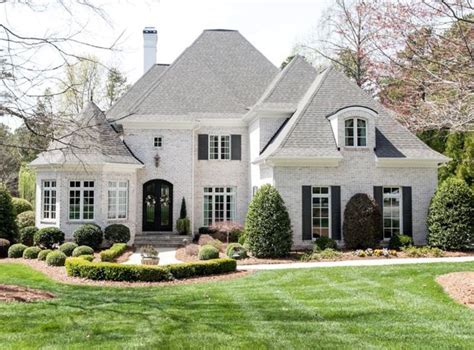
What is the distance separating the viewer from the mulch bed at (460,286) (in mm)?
9164

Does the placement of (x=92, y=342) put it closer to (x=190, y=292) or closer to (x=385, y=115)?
(x=190, y=292)

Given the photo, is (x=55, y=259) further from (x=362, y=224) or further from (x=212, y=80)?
(x=212, y=80)

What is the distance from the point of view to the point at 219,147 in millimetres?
23953

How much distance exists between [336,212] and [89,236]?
9.87m

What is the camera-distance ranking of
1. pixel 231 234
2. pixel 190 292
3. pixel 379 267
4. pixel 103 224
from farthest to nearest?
pixel 231 234 < pixel 103 224 < pixel 379 267 < pixel 190 292

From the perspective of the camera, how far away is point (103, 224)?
65.0ft

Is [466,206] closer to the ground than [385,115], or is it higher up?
closer to the ground

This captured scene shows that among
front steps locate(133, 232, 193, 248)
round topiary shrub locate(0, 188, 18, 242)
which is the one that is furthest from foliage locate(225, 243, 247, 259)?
round topiary shrub locate(0, 188, 18, 242)

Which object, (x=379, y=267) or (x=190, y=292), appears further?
(x=379, y=267)

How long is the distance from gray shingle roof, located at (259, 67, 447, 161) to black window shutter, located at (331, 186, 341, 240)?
1485mm

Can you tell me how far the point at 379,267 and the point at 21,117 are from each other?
1022 cm

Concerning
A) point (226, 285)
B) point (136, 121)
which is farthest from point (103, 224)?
point (226, 285)

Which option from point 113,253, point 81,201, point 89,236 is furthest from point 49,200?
point 113,253

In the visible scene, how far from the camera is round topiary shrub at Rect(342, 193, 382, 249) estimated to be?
699 inches
